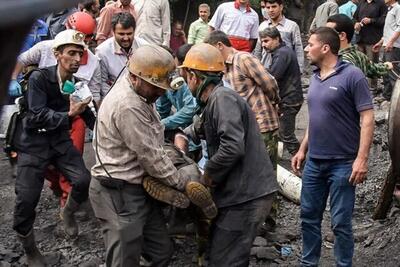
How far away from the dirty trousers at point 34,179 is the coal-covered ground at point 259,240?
0.52m

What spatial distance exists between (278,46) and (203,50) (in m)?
3.36

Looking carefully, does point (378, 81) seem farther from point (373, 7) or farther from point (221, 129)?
point (221, 129)

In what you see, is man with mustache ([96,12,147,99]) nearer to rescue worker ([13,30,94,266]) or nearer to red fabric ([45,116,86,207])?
red fabric ([45,116,86,207])

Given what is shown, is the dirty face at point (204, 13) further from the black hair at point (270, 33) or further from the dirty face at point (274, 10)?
the black hair at point (270, 33)

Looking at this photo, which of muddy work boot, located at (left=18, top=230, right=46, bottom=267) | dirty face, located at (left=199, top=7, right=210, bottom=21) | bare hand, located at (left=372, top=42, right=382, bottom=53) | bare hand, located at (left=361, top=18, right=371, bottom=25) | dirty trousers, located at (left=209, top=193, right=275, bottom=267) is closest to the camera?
dirty trousers, located at (left=209, top=193, right=275, bottom=267)

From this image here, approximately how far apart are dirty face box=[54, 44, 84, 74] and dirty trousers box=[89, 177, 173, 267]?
1.34 metres

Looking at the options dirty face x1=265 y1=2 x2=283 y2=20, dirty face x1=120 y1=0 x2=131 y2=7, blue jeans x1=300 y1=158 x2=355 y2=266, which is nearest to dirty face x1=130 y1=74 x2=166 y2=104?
blue jeans x1=300 y1=158 x2=355 y2=266

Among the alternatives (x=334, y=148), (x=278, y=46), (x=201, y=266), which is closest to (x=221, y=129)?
(x=334, y=148)

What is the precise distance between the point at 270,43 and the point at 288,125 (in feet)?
4.31

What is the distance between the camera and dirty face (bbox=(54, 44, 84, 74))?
5.46 m

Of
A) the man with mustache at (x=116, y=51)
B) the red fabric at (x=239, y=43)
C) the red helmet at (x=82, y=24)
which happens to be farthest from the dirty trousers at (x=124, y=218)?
the red fabric at (x=239, y=43)

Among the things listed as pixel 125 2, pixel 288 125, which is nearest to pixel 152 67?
pixel 288 125

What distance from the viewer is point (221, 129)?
4.38m

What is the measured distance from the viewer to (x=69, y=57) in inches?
216
